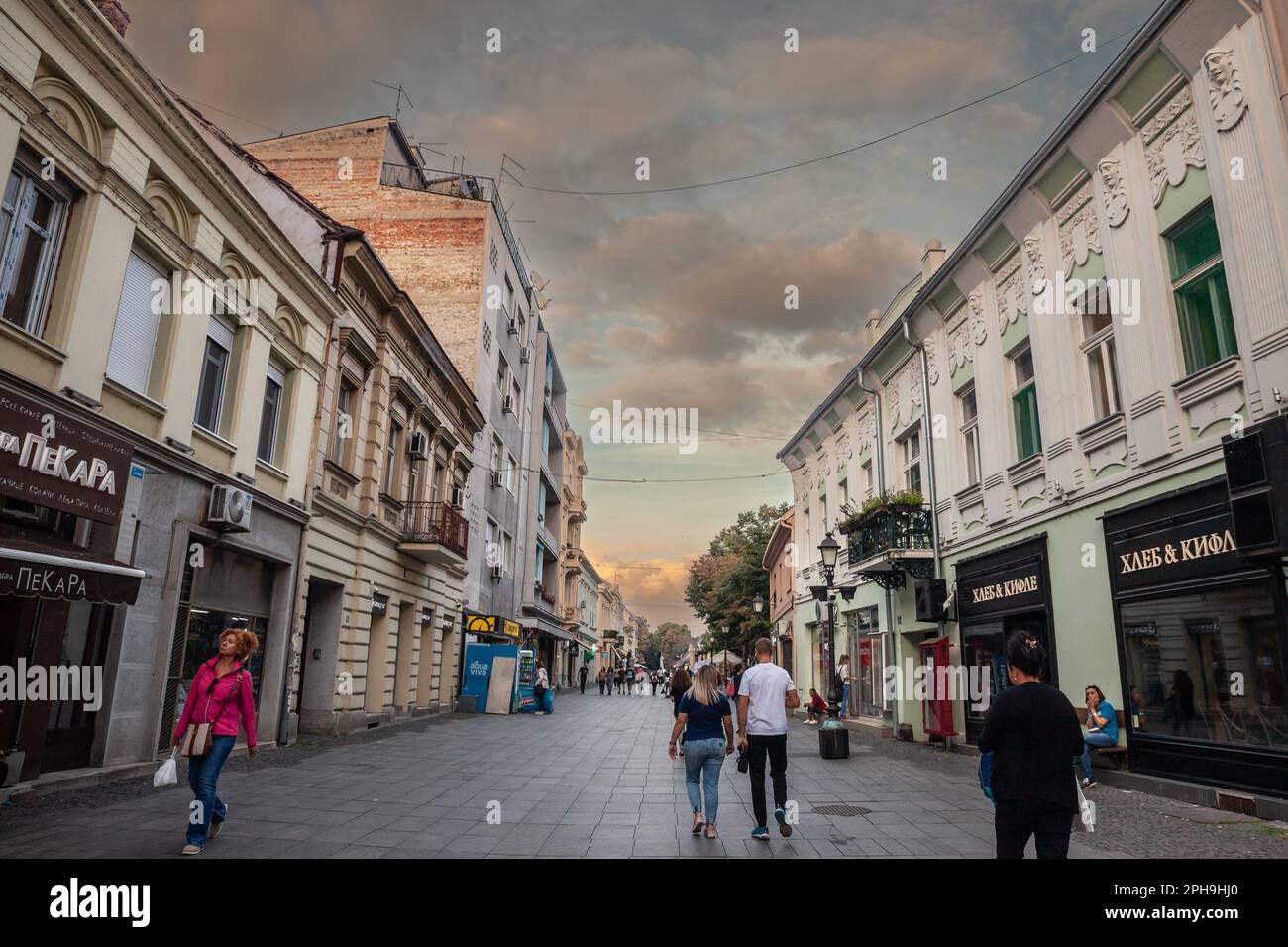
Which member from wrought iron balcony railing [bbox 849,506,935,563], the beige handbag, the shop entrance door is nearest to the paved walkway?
the shop entrance door

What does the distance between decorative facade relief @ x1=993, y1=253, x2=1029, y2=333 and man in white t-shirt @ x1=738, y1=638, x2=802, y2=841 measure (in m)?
9.99

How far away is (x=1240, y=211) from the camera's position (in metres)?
8.85

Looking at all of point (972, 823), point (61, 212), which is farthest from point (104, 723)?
point (972, 823)


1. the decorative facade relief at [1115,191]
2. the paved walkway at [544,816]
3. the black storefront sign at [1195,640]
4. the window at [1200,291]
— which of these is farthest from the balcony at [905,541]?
the window at [1200,291]

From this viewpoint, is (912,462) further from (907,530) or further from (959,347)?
(959,347)

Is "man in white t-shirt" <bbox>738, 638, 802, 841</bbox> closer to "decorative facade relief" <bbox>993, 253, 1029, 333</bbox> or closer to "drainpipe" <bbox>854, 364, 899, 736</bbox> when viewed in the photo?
"decorative facade relief" <bbox>993, 253, 1029, 333</bbox>

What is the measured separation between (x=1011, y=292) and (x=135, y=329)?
14.7 meters

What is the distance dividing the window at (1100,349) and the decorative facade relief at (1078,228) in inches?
26.1

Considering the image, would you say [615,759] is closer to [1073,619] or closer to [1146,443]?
[1073,619]

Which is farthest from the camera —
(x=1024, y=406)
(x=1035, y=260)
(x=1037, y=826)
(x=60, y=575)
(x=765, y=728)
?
(x=1024, y=406)

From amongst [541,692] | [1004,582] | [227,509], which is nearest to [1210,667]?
[1004,582]

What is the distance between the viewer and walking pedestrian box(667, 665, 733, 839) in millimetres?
7199

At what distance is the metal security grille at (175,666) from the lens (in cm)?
1036

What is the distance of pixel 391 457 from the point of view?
1919cm
